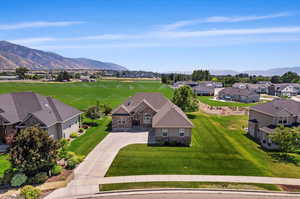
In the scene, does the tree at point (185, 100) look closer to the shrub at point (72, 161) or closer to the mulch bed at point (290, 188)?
the shrub at point (72, 161)

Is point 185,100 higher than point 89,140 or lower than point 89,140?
higher

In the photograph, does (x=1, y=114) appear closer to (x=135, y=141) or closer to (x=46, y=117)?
(x=46, y=117)

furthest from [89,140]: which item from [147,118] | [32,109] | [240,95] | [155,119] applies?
[240,95]

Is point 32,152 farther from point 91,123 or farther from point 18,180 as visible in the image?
point 91,123

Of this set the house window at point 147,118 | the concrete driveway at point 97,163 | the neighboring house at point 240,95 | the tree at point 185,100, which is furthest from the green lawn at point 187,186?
the neighboring house at point 240,95

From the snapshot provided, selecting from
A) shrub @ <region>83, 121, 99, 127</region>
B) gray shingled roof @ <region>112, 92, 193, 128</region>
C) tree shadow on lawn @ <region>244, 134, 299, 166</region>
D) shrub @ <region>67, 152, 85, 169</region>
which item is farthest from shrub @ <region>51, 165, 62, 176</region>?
tree shadow on lawn @ <region>244, 134, 299, 166</region>

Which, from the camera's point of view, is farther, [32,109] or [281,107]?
[281,107]
